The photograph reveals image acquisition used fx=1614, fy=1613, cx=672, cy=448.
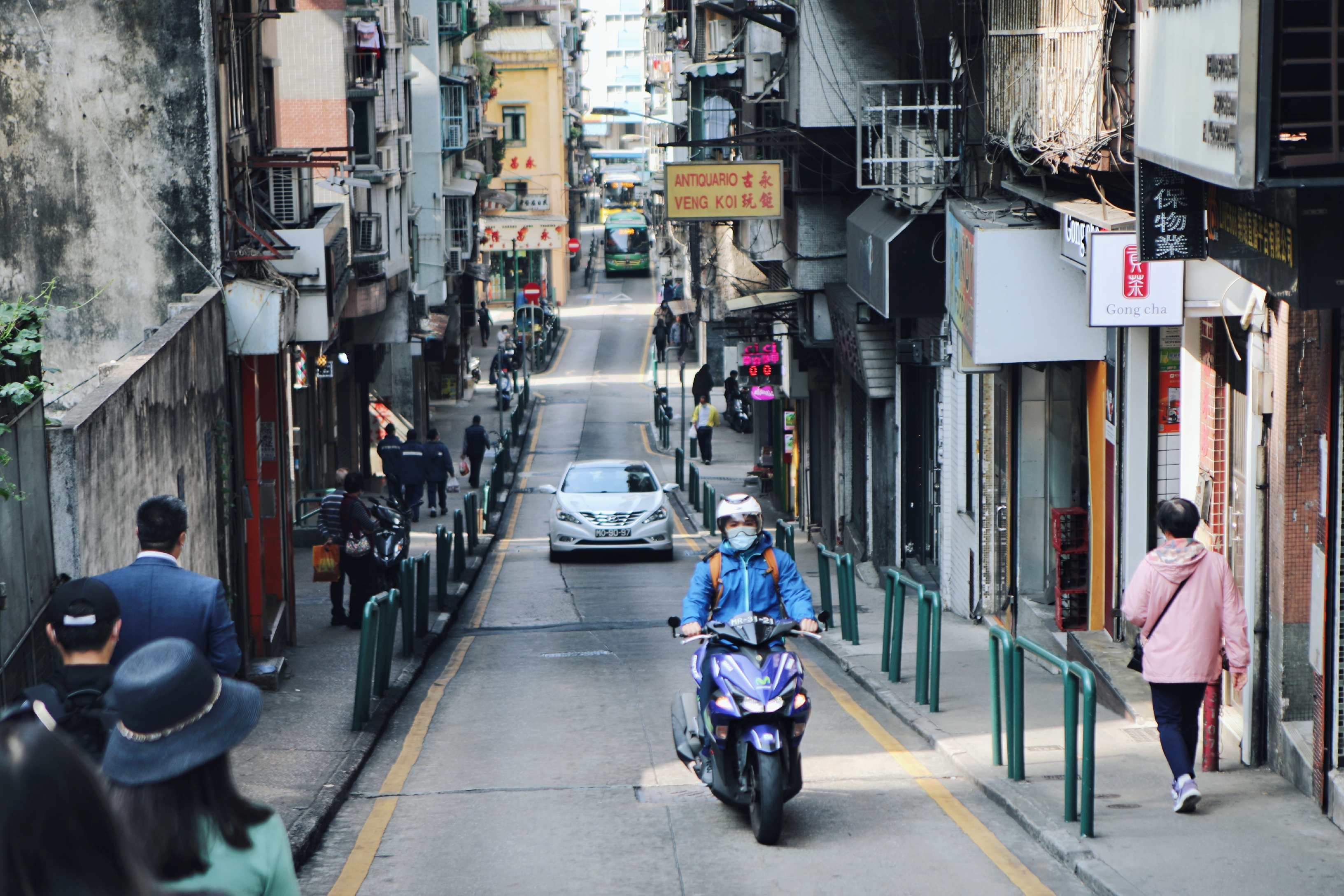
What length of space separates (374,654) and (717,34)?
74.4ft

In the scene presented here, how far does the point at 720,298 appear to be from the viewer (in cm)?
3091

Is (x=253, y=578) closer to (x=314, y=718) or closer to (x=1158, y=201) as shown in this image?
(x=314, y=718)

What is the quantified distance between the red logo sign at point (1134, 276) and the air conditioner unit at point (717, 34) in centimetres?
2201

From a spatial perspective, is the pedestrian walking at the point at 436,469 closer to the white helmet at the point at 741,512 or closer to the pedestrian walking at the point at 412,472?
the pedestrian walking at the point at 412,472

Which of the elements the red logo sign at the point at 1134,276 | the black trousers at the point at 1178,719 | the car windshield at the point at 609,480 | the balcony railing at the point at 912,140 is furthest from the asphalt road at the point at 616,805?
the car windshield at the point at 609,480

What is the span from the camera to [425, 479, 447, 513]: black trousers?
3045 centimetres

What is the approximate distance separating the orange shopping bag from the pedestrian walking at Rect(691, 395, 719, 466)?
22822mm

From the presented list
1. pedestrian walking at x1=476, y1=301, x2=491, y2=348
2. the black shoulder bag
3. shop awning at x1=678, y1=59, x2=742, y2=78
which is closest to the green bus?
pedestrian walking at x1=476, y1=301, x2=491, y2=348

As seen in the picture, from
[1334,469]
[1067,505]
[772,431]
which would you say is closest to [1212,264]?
[1334,469]

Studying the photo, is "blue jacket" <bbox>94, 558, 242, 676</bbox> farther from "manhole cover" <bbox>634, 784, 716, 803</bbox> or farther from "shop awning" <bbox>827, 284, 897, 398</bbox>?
"shop awning" <bbox>827, 284, 897, 398</bbox>

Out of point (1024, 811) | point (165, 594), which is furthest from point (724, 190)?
point (165, 594)

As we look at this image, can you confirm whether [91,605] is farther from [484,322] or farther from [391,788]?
[484,322]

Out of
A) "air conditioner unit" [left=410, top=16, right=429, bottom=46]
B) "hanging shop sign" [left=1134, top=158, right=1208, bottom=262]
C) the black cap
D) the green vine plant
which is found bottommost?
the black cap

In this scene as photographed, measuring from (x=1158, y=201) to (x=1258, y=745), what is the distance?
10.1 feet
